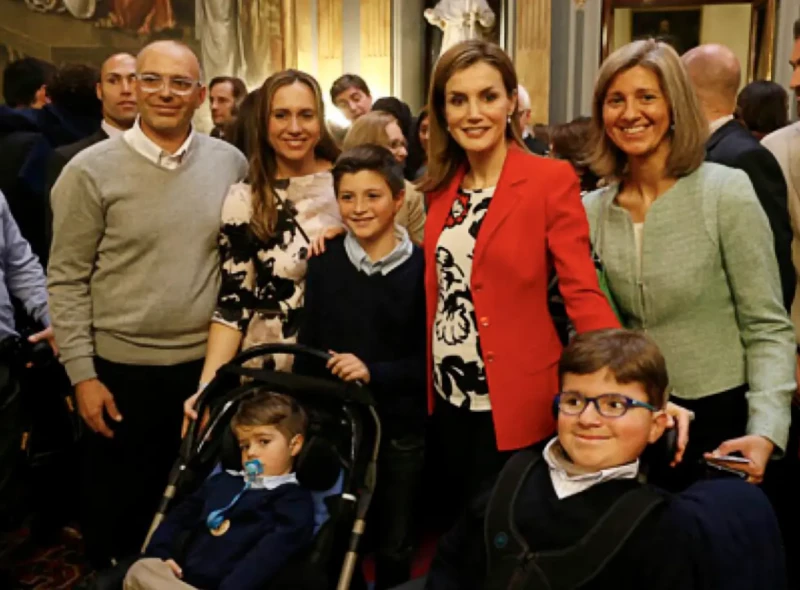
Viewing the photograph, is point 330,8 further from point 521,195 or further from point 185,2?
point 521,195

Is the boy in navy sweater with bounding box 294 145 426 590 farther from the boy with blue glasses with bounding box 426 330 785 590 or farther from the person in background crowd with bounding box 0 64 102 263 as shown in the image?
the person in background crowd with bounding box 0 64 102 263

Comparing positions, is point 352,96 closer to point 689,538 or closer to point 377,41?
point 377,41

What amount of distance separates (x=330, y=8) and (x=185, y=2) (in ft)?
6.12

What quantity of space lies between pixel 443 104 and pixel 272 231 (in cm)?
67

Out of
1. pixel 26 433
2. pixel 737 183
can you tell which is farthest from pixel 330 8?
pixel 737 183

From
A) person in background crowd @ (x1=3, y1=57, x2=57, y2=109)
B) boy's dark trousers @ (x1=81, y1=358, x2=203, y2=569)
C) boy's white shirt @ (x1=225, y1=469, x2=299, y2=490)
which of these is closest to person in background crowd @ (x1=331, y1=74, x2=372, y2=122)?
person in background crowd @ (x1=3, y1=57, x2=57, y2=109)

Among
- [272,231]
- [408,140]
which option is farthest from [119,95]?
[408,140]

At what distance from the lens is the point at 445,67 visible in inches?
88.4

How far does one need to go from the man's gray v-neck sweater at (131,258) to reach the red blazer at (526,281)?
988mm

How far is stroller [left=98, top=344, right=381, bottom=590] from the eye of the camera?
7.22 ft

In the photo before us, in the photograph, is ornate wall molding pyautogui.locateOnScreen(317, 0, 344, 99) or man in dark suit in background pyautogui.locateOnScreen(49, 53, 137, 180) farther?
ornate wall molding pyautogui.locateOnScreen(317, 0, 344, 99)

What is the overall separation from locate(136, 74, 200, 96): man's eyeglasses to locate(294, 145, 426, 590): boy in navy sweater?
1.98 feet

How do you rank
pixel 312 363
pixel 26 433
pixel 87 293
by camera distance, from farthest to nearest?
1. pixel 26 433
2. pixel 87 293
3. pixel 312 363

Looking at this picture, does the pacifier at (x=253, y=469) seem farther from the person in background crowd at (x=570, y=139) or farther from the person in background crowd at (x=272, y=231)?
the person in background crowd at (x=570, y=139)
